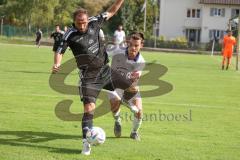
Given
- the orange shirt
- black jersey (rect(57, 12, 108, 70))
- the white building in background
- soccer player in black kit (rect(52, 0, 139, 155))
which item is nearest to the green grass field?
soccer player in black kit (rect(52, 0, 139, 155))

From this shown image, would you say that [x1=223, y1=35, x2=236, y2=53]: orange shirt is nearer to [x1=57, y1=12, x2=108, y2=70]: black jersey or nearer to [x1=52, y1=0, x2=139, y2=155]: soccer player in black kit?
[x1=52, y1=0, x2=139, y2=155]: soccer player in black kit

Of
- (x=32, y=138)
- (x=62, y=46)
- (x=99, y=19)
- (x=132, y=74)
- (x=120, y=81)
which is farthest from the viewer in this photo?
(x=132, y=74)

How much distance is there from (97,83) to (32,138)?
1.55 m

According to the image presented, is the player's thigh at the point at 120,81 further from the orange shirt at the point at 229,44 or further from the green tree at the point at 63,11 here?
the green tree at the point at 63,11

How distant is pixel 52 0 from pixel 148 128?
2718 inches

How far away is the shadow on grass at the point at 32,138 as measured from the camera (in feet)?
28.0

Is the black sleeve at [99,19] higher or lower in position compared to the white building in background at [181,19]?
higher

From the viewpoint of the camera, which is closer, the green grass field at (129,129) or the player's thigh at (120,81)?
the green grass field at (129,129)

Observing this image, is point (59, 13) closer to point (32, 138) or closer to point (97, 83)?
point (32, 138)

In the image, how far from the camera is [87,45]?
8.77 metres

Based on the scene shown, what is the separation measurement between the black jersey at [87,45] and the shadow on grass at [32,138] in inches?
55.9

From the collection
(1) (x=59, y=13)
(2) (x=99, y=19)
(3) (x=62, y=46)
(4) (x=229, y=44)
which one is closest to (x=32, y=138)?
(3) (x=62, y=46)

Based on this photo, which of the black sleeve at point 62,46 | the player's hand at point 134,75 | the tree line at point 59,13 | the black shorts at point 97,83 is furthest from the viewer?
the tree line at point 59,13

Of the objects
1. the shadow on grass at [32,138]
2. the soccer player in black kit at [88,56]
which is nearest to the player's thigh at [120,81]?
the soccer player in black kit at [88,56]
